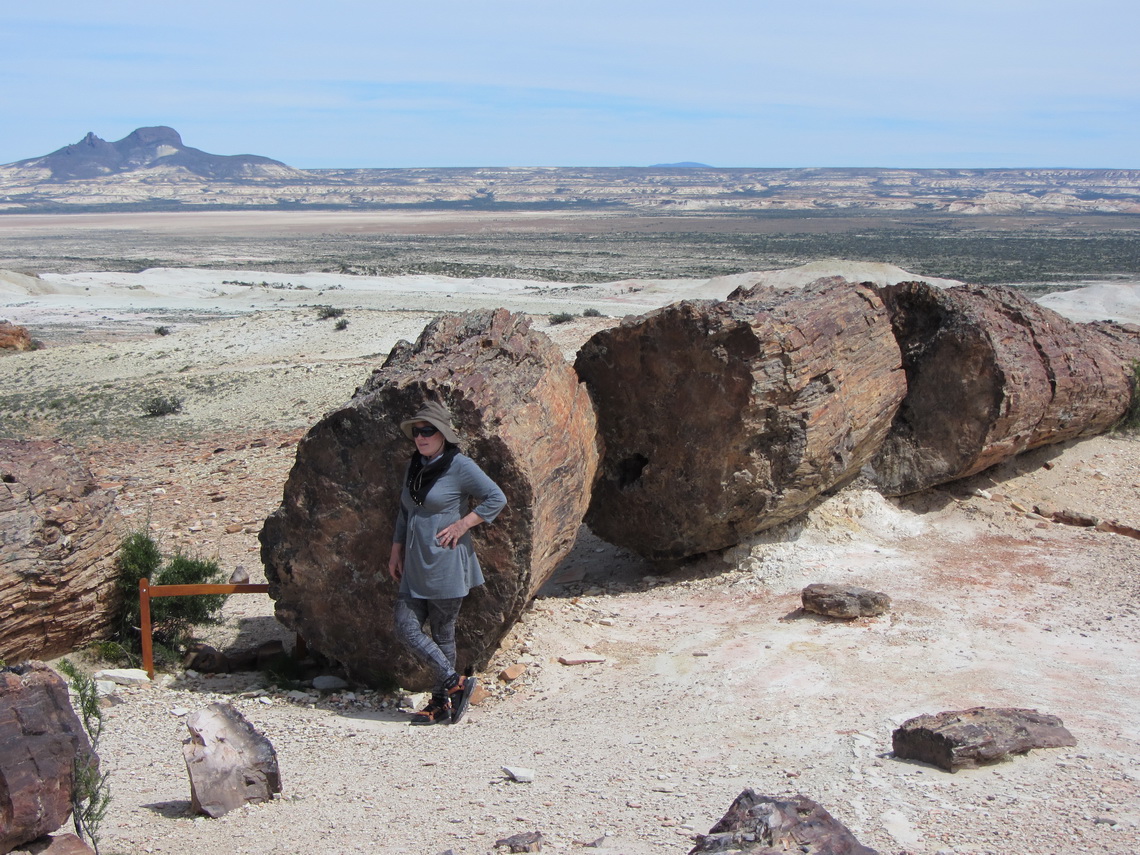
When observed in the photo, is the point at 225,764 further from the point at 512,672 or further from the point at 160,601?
the point at 160,601

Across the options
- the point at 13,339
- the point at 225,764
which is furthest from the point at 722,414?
the point at 13,339

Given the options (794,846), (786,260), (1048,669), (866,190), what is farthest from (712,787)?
(866,190)

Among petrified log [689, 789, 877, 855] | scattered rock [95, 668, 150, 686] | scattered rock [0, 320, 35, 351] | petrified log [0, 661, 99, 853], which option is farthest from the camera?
scattered rock [0, 320, 35, 351]

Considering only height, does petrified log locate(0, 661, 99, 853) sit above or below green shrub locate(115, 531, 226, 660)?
above

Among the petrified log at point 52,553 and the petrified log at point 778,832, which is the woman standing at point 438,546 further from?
the petrified log at point 778,832

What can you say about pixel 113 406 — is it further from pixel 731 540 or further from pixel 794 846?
pixel 794 846

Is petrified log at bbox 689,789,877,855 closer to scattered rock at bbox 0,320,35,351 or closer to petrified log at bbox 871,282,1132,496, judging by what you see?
petrified log at bbox 871,282,1132,496

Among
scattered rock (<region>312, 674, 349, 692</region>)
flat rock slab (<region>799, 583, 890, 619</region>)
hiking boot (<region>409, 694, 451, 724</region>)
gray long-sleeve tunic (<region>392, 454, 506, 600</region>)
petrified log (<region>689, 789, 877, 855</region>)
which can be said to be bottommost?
scattered rock (<region>312, 674, 349, 692</region>)

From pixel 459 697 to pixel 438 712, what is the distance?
0.14 metres

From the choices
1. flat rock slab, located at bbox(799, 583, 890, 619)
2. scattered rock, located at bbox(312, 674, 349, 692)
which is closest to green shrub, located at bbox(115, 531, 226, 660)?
scattered rock, located at bbox(312, 674, 349, 692)

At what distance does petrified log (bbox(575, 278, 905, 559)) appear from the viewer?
25.1ft

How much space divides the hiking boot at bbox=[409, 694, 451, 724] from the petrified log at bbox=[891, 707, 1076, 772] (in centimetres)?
230

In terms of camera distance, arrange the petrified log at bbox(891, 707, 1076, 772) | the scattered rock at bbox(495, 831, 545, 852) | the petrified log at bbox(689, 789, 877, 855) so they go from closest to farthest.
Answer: the petrified log at bbox(689, 789, 877, 855)
the scattered rock at bbox(495, 831, 545, 852)
the petrified log at bbox(891, 707, 1076, 772)

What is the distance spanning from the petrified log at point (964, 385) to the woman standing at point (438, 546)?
4685mm
